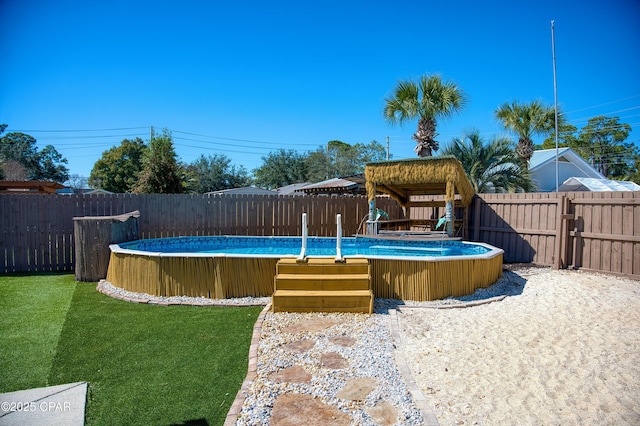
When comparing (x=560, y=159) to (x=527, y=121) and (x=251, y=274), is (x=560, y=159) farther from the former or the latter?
(x=251, y=274)

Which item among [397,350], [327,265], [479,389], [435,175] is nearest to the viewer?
[479,389]

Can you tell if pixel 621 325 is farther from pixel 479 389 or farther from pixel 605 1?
pixel 605 1

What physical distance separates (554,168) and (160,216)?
19.8 metres

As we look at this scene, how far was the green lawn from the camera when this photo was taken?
2.59 m

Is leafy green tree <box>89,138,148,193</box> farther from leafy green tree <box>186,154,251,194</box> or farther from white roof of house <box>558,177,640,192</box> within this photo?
white roof of house <box>558,177,640,192</box>

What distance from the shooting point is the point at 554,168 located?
62.3 ft

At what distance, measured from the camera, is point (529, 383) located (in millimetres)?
2973

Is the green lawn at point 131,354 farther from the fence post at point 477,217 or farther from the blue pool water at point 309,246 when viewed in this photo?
the fence post at point 477,217

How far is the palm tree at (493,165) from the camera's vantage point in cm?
1223

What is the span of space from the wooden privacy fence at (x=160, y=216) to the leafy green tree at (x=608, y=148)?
35.8 meters

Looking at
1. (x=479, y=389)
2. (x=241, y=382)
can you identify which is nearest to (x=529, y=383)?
(x=479, y=389)

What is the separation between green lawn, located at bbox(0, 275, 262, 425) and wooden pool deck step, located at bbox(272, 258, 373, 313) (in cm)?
53

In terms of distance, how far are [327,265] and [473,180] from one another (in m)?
9.17

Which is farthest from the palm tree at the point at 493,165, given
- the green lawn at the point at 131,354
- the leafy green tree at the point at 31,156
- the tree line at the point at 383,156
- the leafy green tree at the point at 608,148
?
the leafy green tree at the point at 31,156
